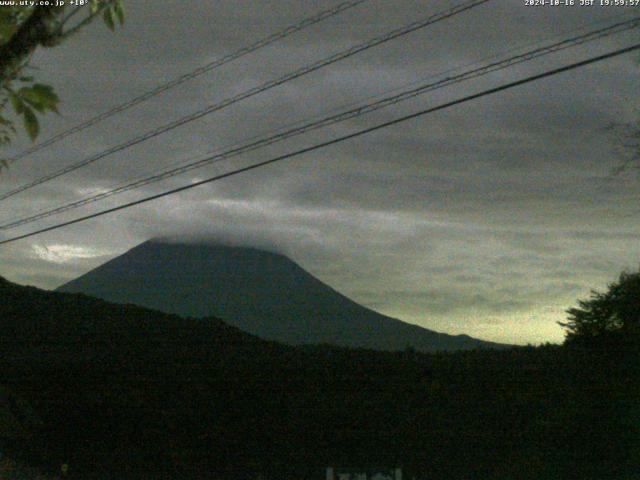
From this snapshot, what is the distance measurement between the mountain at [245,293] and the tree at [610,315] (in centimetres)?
4912

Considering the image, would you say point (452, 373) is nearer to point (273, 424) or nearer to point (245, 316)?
point (273, 424)

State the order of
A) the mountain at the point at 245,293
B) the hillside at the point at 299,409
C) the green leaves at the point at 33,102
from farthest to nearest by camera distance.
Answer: the mountain at the point at 245,293 < the hillside at the point at 299,409 < the green leaves at the point at 33,102

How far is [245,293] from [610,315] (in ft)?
282

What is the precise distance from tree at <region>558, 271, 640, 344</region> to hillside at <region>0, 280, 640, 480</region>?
1.01m

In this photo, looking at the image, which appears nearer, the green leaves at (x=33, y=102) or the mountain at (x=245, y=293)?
the green leaves at (x=33, y=102)

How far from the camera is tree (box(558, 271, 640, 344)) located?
54.9 ft

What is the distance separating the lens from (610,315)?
1744cm

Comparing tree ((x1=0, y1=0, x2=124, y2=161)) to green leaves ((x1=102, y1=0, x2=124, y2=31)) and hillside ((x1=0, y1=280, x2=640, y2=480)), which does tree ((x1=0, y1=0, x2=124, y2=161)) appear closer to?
green leaves ((x1=102, y1=0, x2=124, y2=31))

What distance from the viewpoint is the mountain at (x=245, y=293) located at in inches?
3201

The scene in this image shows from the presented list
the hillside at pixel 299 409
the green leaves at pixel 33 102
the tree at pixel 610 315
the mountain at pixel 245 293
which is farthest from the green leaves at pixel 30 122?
the mountain at pixel 245 293

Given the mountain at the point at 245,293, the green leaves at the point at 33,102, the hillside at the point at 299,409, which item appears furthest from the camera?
the mountain at the point at 245,293

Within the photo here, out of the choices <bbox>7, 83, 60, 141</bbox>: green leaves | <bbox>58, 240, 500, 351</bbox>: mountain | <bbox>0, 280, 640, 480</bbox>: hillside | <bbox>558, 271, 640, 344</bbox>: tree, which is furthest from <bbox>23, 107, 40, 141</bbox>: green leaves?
<bbox>58, 240, 500, 351</bbox>: mountain

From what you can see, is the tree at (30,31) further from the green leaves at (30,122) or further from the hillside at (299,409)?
the hillside at (299,409)

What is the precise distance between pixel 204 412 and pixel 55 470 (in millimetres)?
4655
